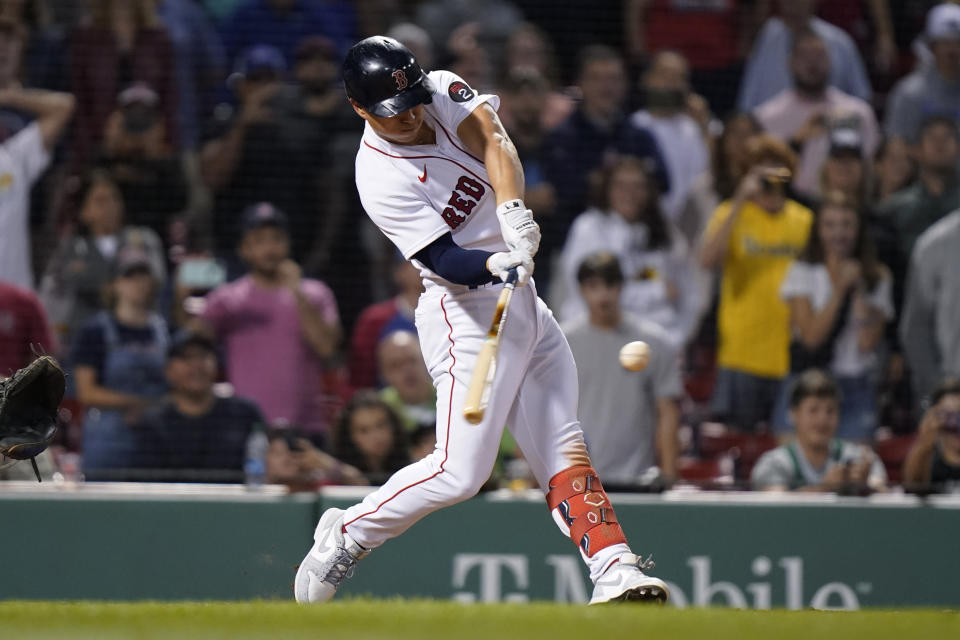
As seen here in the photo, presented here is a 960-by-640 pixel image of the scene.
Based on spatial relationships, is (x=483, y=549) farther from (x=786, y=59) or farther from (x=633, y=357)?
(x=786, y=59)

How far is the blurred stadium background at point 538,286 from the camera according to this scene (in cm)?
653

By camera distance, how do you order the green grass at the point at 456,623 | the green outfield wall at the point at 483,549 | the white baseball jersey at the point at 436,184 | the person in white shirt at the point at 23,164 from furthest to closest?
1. the person in white shirt at the point at 23,164
2. the green outfield wall at the point at 483,549
3. the white baseball jersey at the point at 436,184
4. the green grass at the point at 456,623

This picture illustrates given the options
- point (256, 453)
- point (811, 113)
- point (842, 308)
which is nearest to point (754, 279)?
point (842, 308)

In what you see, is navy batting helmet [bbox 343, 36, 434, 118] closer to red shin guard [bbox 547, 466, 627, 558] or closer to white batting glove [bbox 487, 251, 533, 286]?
white batting glove [bbox 487, 251, 533, 286]

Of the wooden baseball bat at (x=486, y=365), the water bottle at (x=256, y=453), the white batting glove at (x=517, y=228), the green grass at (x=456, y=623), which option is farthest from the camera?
the water bottle at (x=256, y=453)

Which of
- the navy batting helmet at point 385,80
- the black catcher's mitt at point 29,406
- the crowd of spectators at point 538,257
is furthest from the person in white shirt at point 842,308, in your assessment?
the black catcher's mitt at point 29,406

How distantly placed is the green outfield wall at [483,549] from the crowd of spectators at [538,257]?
0.31 meters

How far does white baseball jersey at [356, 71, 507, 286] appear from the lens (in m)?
4.76

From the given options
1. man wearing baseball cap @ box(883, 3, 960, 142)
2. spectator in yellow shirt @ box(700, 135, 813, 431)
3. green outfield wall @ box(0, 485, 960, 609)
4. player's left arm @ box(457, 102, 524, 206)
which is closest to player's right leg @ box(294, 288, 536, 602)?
player's left arm @ box(457, 102, 524, 206)

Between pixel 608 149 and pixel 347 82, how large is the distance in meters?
4.29

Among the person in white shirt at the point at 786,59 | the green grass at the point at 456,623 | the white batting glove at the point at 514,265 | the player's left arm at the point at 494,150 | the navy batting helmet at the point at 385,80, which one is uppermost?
the person in white shirt at the point at 786,59

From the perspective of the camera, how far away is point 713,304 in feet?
27.6

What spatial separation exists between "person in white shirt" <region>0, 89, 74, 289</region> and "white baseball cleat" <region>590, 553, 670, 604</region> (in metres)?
4.72

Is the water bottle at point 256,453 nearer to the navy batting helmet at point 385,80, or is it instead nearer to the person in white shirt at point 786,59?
the navy batting helmet at point 385,80
